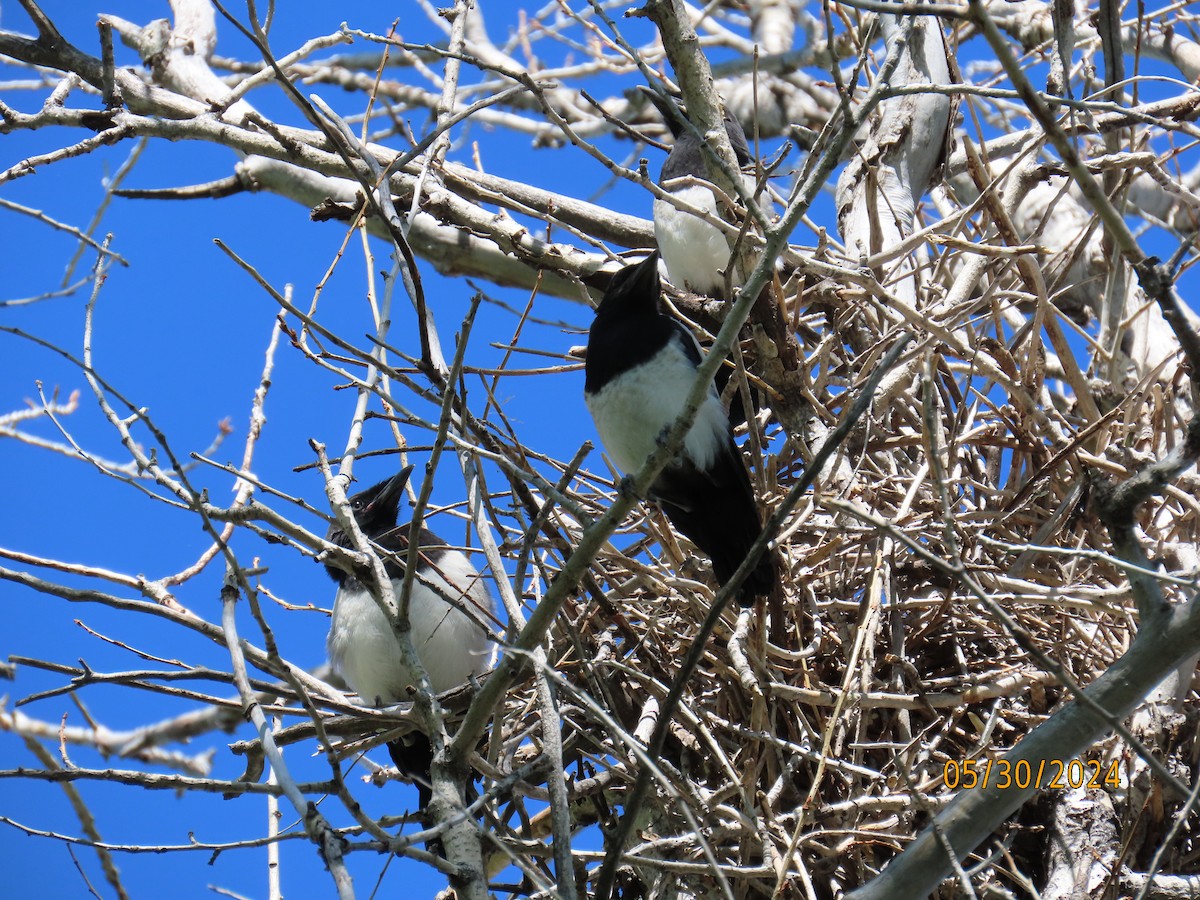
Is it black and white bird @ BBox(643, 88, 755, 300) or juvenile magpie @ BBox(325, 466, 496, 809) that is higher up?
black and white bird @ BBox(643, 88, 755, 300)

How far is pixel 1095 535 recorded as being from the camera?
380 centimetres

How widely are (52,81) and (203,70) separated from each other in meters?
2.31

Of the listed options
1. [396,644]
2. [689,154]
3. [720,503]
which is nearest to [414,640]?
[396,644]

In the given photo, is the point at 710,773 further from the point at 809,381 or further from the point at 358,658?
the point at 358,658

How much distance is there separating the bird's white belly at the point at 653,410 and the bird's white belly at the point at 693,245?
1304 mm

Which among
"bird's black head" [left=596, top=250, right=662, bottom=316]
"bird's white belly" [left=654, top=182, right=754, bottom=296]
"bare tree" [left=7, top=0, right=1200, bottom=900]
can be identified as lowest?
"bare tree" [left=7, top=0, right=1200, bottom=900]

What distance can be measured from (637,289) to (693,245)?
46.3 inches

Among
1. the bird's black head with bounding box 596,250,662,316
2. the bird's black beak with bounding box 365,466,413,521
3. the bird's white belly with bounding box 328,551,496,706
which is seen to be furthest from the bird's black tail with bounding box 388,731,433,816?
the bird's black head with bounding box 596,250,662,316

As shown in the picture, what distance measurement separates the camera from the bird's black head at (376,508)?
505 cm

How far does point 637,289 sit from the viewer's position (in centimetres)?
411

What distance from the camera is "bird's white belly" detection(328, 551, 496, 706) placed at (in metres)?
4.61

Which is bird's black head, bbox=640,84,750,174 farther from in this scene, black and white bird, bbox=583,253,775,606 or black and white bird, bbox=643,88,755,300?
black and white bird, bbox=583,253,775,606

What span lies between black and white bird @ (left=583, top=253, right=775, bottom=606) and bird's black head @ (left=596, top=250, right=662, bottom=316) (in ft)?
0.48

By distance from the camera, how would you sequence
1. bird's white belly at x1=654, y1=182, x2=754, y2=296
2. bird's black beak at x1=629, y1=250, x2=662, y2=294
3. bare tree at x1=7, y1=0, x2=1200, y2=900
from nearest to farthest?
bare tree at x1=7, y1=0, x2=1200, y2=900, bird's black beak at x1=629, y1=250, x2=662, y2=294, bird's white belly at x1=654, y1=182, x2=754, y2=296
